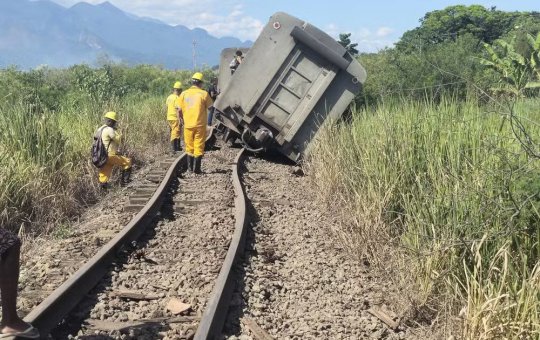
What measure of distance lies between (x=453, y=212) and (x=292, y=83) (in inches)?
292

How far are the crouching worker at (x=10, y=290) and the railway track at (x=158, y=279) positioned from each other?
0.66ft

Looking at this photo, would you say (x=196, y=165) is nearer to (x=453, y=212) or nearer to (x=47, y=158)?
(x=47, y=158)

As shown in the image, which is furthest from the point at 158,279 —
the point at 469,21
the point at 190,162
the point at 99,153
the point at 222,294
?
the point at 469,21

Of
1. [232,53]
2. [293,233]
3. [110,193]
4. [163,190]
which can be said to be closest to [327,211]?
[293,233]

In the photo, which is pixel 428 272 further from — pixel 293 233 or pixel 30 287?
pixel 30 287

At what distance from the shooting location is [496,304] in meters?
3.33

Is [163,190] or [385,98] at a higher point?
[385,98]

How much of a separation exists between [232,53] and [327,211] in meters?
8.81

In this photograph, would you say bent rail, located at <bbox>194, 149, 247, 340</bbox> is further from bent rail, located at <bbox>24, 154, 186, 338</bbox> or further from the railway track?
bent rail, located at <bbox>24, 154, 186, 338</bbox>

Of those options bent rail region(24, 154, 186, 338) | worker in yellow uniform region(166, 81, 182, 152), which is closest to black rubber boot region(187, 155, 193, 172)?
worker in yellow uniform region(166, 81, 182, 152)

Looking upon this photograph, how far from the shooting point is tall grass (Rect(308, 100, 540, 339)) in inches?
135

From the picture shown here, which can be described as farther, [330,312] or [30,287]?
[30,287]

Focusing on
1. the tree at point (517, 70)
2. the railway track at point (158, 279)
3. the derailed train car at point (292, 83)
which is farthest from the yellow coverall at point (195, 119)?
the tree at point (517, 70)

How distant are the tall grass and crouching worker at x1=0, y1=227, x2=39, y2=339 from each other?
8.92ft
